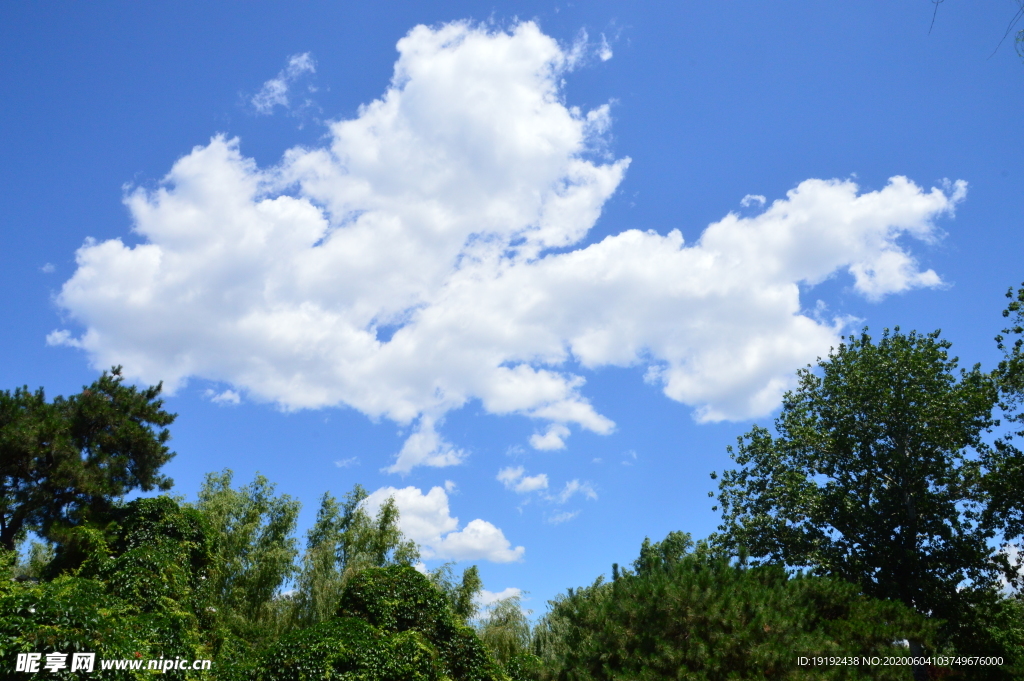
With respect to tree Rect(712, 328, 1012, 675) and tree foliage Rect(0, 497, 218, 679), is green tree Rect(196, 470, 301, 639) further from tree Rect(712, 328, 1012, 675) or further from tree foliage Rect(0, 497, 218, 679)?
tree Rect(712, 328, 1012, 675)

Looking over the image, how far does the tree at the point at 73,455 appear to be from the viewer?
20234 millimetres

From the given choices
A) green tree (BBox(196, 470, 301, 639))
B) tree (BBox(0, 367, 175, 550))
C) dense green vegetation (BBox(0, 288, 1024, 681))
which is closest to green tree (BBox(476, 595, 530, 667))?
dense green vegetation (BBox(0, 288, 1024, 681))

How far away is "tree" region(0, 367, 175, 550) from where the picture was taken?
2023cm

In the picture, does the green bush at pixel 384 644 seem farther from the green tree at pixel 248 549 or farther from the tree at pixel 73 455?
the tree at pixel 73 455

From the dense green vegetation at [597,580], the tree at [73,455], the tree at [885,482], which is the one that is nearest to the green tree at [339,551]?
the dense green vegetation at [597,580]

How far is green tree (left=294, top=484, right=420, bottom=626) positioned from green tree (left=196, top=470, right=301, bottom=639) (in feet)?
4.29

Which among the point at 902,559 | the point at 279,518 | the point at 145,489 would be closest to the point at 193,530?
the point at 145,489

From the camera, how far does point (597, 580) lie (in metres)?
33.3

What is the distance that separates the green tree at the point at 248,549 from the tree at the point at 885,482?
1790cm

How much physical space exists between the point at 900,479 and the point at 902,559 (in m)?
3.13

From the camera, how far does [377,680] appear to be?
585 inches

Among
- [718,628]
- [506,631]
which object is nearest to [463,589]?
[506,631]

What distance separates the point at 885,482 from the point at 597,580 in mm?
14723

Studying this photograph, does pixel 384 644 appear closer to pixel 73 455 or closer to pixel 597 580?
pixel 73 455
